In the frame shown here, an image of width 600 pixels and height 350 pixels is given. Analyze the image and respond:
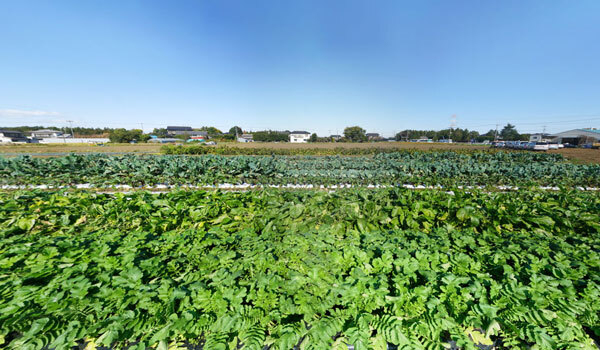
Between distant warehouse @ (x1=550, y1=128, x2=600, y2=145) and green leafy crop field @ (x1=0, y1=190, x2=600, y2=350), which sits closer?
green leafy crop field @ (x1=0, y1=190, x2=600, y2=350)

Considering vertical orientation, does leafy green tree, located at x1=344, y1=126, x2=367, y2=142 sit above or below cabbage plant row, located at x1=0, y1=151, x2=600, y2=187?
above

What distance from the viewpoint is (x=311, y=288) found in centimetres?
214

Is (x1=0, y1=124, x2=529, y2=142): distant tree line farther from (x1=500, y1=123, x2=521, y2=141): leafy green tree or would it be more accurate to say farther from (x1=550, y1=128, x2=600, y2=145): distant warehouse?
(x1=550, y1=128, x2=600, y2=145): distant warehouse

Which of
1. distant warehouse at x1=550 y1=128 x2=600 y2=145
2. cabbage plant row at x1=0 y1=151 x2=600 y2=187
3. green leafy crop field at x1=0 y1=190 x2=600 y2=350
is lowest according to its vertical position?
cabbage plant row at x1=0 y1=151 x2=600 y2=187

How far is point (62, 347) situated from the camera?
1622 millimetres

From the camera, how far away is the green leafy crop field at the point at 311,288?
1.78 m

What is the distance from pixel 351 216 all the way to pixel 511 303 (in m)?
2.00

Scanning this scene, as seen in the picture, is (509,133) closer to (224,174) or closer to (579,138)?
(579,138)

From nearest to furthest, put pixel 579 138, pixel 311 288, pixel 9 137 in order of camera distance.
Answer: pixel 311 288 < pixel 9 137 < pixel 579 138

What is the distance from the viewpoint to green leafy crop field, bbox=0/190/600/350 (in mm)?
1777

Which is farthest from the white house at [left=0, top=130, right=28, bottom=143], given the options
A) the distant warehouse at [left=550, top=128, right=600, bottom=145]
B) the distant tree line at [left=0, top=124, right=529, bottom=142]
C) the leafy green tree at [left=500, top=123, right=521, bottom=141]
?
the leafy green tree at [left=500, top=123, right=521, bottom=141]

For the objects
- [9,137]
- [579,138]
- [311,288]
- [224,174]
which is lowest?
[224,174]

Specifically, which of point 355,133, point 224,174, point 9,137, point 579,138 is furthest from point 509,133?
point 9,137

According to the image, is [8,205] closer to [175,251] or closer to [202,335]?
[175,251]
